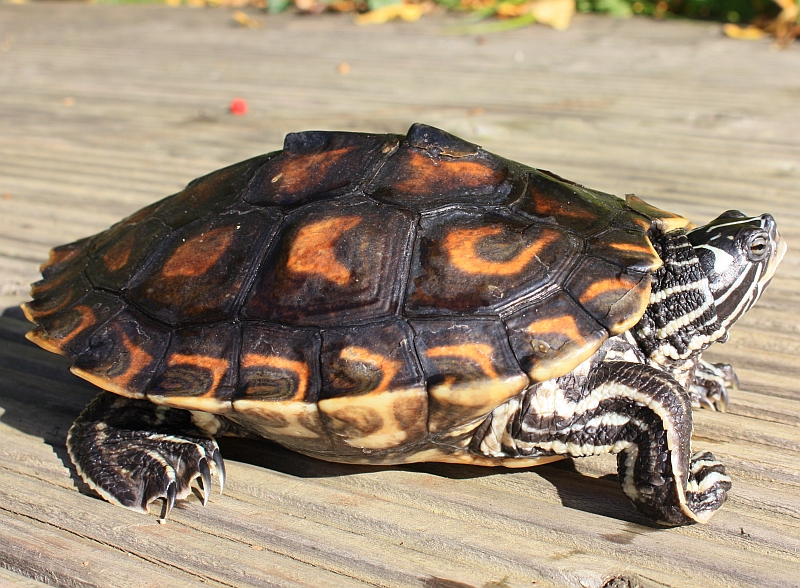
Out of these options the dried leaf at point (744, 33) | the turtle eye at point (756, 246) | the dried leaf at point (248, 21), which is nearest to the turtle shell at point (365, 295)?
the turtle eye at point (756, 246)

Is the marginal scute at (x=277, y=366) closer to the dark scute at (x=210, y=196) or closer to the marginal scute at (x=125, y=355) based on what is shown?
the marginal scute at (x=125, y=355)

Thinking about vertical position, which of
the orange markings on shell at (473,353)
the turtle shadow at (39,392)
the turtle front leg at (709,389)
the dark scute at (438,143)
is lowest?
the turtle shadow at (39,392)

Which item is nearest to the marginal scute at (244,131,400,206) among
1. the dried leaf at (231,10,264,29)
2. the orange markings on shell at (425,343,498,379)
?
the orange markings on shell at (425,343,498,379)

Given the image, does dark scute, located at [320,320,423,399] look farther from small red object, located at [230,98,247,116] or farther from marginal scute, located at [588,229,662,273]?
small red object, located at [230,98,247,116]

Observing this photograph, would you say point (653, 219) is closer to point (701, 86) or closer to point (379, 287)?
point (379, 287)

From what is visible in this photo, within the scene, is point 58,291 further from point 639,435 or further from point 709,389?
point 709,389

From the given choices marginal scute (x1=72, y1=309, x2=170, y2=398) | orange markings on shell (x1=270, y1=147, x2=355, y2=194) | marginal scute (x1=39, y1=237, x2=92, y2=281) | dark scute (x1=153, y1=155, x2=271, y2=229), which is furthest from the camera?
marginal scute (x1=39, y1=237, x2=92, y2=281)

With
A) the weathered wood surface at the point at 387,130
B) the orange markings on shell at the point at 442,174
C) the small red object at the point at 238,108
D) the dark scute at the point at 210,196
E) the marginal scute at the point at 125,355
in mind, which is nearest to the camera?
the weathered wood surface at the point at 387,130
